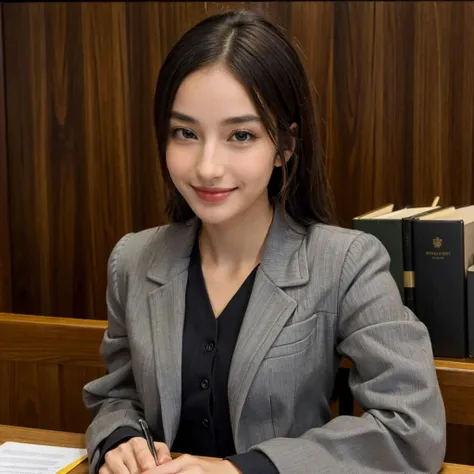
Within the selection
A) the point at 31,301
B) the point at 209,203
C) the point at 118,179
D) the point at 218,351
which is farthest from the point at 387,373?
the point at 31,301

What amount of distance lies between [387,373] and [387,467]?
0.15 m

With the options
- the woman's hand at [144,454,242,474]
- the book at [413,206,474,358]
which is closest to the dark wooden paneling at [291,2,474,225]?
the book at [413,206,474,358]

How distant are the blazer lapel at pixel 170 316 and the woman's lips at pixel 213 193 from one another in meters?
0.20

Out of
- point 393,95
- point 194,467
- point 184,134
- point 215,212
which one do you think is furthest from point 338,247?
point 393,95

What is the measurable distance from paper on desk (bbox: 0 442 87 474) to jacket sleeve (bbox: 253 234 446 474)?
352 millimetres

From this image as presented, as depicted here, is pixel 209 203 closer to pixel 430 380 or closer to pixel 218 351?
pixel 218 351

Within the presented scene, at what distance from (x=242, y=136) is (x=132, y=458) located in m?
0.55

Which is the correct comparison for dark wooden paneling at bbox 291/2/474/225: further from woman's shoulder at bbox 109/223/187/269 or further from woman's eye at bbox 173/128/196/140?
woman's eye at bbox 173/128/196/140

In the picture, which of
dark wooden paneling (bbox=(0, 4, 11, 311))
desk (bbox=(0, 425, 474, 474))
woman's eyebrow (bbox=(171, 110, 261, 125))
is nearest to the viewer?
woman's eyebrow (bbox=(171, 110, 261, 125))

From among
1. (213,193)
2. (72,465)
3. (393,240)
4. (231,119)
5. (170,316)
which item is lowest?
(72,465)

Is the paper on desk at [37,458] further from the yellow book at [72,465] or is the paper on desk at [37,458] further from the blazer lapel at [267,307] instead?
the blazer lapel at [267,307]

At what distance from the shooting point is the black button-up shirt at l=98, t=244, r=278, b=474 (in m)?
1.46

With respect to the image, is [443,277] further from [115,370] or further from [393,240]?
[115,370]

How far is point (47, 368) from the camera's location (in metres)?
2.10
